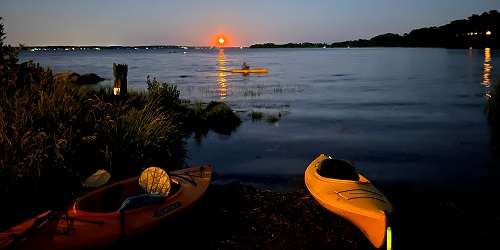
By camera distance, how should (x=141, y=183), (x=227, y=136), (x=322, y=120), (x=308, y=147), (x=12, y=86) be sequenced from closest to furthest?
(x=141, y=183) → (x=12, y=86) → (x=308, y=147) → (x=227, y=136) → (x=322, y=120)

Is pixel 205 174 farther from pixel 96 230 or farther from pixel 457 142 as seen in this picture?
pixel 457 142

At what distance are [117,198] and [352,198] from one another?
4534 millimetres

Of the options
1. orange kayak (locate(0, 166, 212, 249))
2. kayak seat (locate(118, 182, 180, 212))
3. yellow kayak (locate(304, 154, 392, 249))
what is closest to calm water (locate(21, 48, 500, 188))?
yellow kayak (locate(304, 154, 392, 249))

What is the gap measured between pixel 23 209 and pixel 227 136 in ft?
39.7

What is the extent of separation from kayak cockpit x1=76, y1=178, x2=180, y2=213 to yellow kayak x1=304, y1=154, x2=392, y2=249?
310 cm

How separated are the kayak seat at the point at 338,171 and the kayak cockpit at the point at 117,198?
3.35 metres

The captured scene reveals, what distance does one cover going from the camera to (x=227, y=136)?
19594mm

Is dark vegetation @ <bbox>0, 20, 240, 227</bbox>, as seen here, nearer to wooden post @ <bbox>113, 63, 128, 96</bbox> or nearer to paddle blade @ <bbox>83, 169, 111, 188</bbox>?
paddle blade @ <bbox>83, 169, 111, 188</bbox>

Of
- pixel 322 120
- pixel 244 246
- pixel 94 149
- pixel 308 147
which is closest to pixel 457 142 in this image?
pixel 308 147

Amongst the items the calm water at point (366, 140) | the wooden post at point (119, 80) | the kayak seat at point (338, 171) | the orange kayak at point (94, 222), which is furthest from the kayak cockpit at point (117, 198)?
the wooden post at point (119, 80)

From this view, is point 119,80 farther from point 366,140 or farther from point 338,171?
point 366,140

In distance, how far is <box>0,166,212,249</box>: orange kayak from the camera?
20.7 feet

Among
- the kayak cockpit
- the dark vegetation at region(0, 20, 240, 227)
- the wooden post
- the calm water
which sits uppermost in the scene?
the wooden post

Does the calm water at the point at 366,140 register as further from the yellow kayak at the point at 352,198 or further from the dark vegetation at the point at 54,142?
the yellow kayak at the point at 352,198
